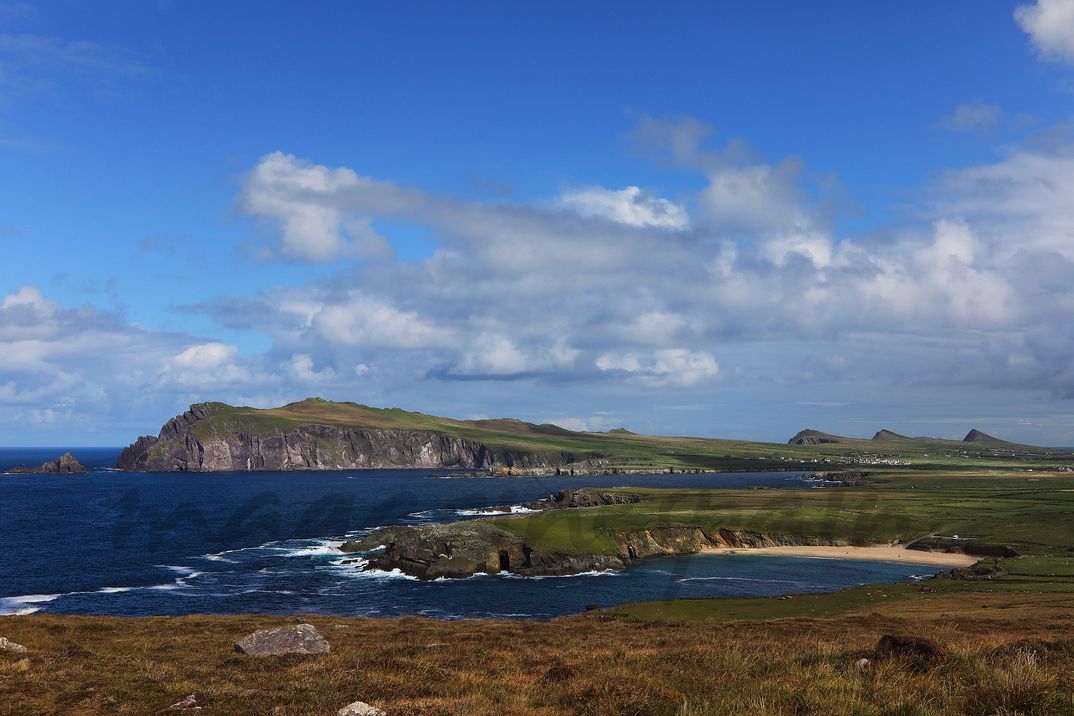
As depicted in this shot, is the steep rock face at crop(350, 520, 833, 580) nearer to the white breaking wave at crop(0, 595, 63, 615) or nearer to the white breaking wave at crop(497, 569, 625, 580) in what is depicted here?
the white breaking wave at crop(497, 569, 625, 580)

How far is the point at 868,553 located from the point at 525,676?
328ft

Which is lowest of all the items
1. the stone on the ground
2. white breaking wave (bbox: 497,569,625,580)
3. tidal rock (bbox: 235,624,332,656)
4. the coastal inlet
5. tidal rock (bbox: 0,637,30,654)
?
white breaking wave (bbox: 497,569,625,580)

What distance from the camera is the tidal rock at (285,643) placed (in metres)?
28.8

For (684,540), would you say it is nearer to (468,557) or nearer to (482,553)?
(482,553)

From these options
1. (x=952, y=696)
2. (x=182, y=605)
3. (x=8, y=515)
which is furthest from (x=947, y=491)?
(x=8, y=515)

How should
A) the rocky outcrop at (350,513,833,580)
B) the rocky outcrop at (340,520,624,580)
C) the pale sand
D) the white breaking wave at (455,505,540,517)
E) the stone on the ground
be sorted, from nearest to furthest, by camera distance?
the stone on the ground → the rocky outcrop at (340,520,624,580) → the rocky outcrop at (350,513,833,580) → the pale sand → the white breaking wave at (455,505,540,517)

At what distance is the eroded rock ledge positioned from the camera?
90.6 metres

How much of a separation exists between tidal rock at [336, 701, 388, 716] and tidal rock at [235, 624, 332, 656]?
13.8m

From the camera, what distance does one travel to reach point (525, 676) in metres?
21.7

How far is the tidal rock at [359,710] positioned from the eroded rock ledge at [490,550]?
74062mm

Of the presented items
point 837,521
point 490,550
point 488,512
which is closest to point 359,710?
point 490,550

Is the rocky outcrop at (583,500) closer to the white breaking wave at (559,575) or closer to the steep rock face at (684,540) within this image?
the steep rock face at (684,540)

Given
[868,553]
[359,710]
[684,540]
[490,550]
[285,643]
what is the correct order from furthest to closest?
[684,540], [868,553], [490,550], [285,643], [359,710]

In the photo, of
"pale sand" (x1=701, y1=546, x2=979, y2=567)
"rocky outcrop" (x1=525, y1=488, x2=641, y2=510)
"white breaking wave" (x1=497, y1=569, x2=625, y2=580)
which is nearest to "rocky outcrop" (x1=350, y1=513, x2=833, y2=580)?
"white breaking wave" (x1=497, y1=569, x2=625, y2=580)
